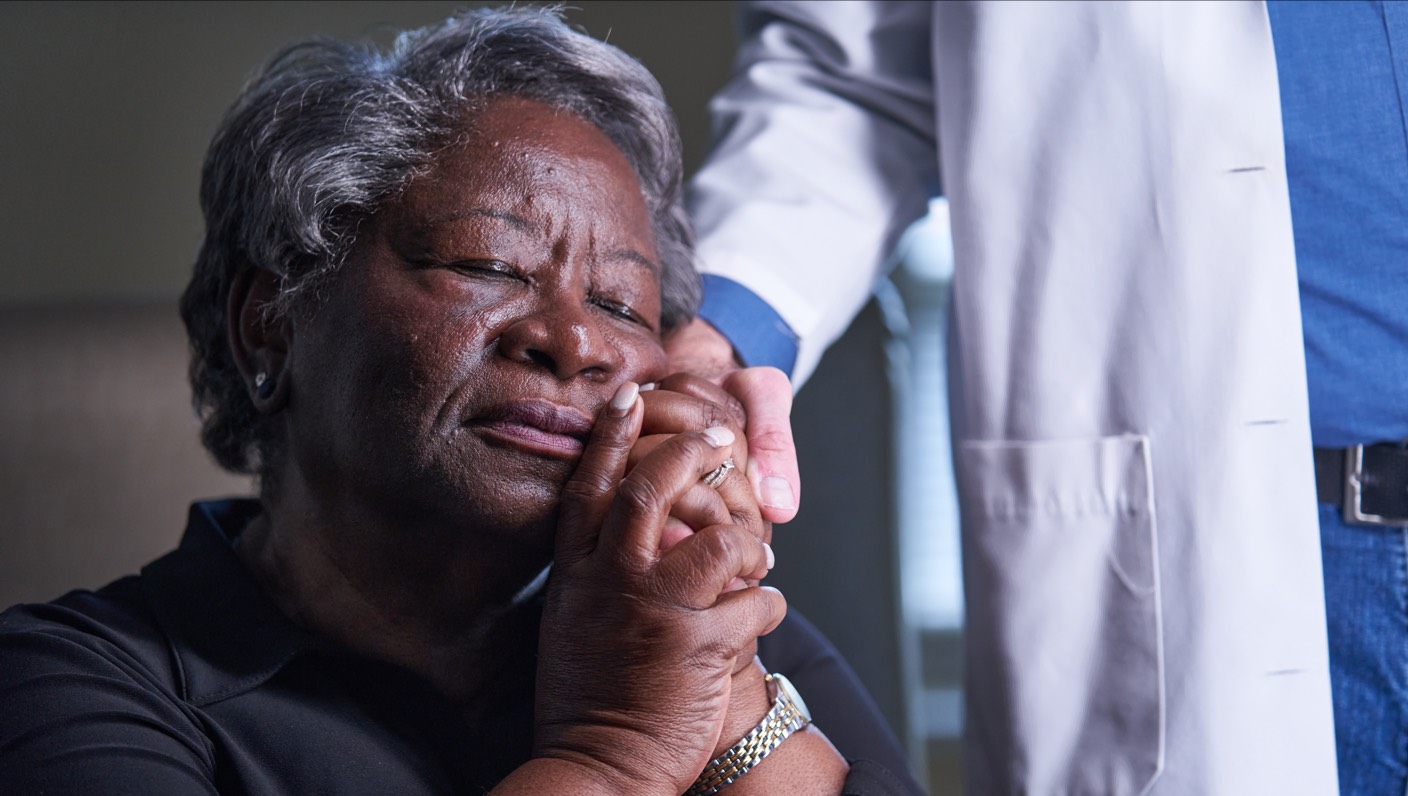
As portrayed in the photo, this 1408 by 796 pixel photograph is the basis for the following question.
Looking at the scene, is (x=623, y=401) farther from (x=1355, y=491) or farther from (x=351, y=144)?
(x=1355, y=491)

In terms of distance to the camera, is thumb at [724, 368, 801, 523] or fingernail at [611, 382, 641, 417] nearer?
fingernail at [611, 382, 641, 417]

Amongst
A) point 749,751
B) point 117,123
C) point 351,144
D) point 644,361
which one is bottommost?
point 749,751

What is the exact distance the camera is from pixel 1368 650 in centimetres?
118

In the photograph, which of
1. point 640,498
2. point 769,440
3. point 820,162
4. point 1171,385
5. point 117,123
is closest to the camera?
point 640,498

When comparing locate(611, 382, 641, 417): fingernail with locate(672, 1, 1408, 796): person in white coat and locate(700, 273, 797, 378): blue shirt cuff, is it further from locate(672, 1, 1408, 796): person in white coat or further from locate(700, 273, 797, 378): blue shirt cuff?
locate(700, 273, 797, 378): blue shirt cuff

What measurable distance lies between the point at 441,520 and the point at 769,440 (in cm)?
33

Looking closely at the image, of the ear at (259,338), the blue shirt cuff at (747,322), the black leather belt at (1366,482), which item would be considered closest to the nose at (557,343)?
the ear at (259,338)

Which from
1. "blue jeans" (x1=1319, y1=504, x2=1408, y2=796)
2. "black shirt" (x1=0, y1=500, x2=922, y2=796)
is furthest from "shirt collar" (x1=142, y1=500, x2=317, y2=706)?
"blue jeans" (x1=1319, y1=504, x2=1408, y2=796)

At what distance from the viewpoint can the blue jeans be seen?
45.8 inches

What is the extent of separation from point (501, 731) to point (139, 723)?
0.31 m

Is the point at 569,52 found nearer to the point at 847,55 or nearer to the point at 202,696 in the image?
the point at 847,55

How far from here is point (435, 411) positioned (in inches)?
36.4

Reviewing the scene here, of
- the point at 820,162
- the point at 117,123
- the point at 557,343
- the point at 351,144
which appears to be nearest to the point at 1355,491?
the point at 820,162

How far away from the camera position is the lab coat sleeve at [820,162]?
144 centimetres
